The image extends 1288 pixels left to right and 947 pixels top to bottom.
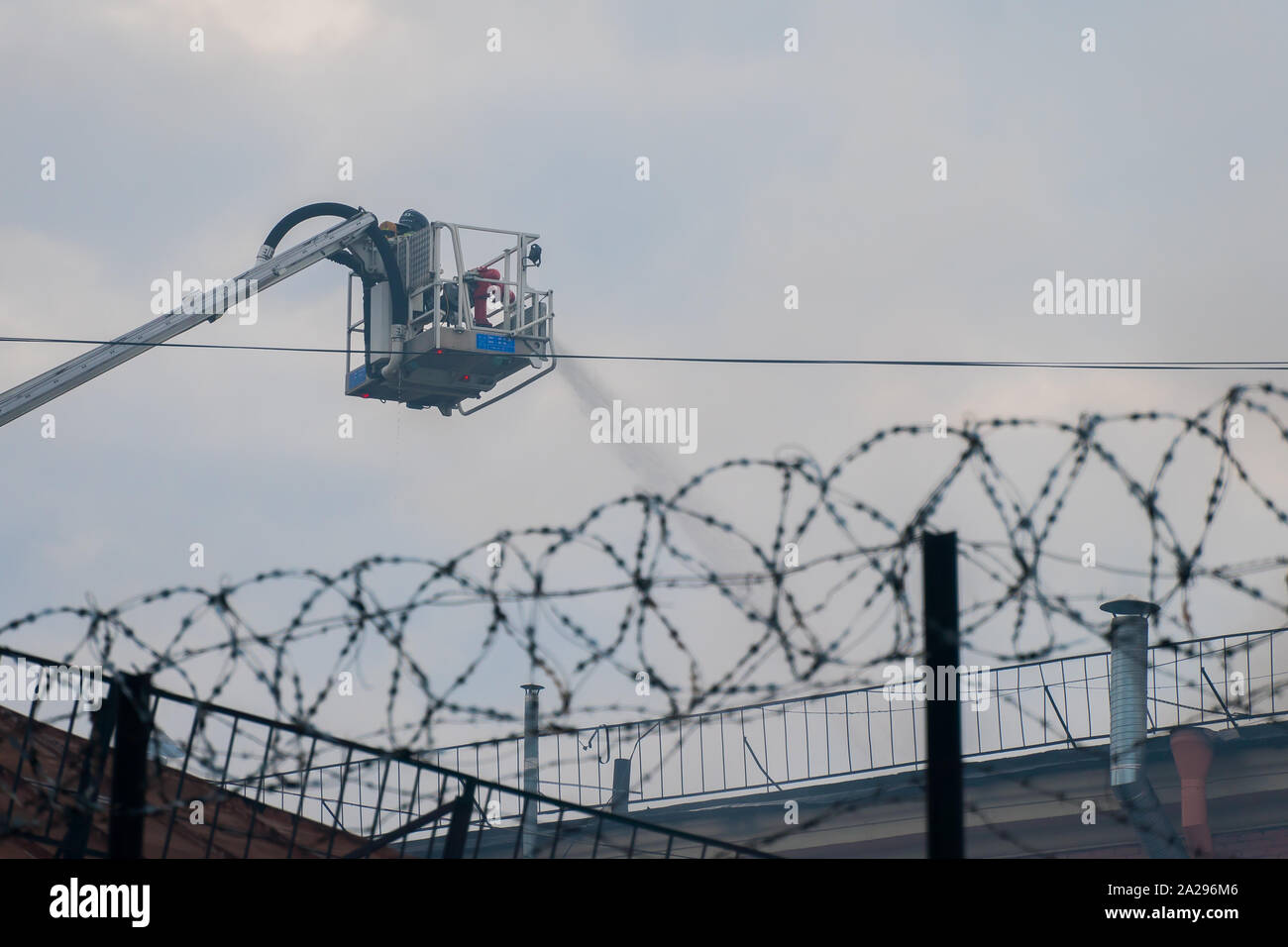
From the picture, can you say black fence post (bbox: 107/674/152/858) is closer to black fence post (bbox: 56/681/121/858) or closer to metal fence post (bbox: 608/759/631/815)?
black fence post (bbox: 56/681/121/858)

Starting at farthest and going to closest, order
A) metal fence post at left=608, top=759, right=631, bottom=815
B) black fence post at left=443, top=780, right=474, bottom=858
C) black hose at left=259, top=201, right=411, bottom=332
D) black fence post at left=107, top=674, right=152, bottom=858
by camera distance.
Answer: black hose at left=259, top=201, right=411, bottom=332 < metal fence post at left=608, top=759, right=631, bottom=815 < black fence post at left=443, top=780, right=474, bottom=858 < black fence post at left=107, top=674, right=152, bottom=858

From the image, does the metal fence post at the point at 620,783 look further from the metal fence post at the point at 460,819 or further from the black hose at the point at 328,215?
the metal fence post at the point at 460,819

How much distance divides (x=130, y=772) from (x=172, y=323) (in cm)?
2369

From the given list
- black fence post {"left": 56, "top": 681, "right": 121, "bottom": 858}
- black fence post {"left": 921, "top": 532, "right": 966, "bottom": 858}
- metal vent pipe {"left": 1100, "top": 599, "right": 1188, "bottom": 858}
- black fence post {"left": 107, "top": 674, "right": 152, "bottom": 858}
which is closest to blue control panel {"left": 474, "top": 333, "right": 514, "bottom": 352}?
metal vent pipe {"left": 1100, "top": 599, "right": 1188, "bottom": 858}

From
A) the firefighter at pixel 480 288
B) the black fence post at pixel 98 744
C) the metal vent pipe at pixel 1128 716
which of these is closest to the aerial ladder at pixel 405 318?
the firefighter at pixel 480 288

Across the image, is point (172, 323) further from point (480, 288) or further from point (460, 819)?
point (460, 819)

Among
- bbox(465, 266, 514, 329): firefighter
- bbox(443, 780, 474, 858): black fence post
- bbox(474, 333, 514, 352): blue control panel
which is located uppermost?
bbox(465, 266, 514, 329): firefighter

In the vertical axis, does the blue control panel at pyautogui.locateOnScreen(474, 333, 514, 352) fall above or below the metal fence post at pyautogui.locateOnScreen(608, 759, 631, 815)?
above

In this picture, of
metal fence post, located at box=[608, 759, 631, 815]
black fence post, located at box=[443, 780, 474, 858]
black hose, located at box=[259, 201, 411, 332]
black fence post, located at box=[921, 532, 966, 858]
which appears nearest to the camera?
black fence post, located at box=[921, 532, 966, 858]

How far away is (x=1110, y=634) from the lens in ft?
18.5

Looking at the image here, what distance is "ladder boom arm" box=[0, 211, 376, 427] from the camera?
25.4 meters

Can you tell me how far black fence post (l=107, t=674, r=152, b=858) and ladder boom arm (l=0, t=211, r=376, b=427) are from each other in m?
20.9

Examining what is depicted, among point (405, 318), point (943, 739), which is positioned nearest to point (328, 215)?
point (405, 318)
